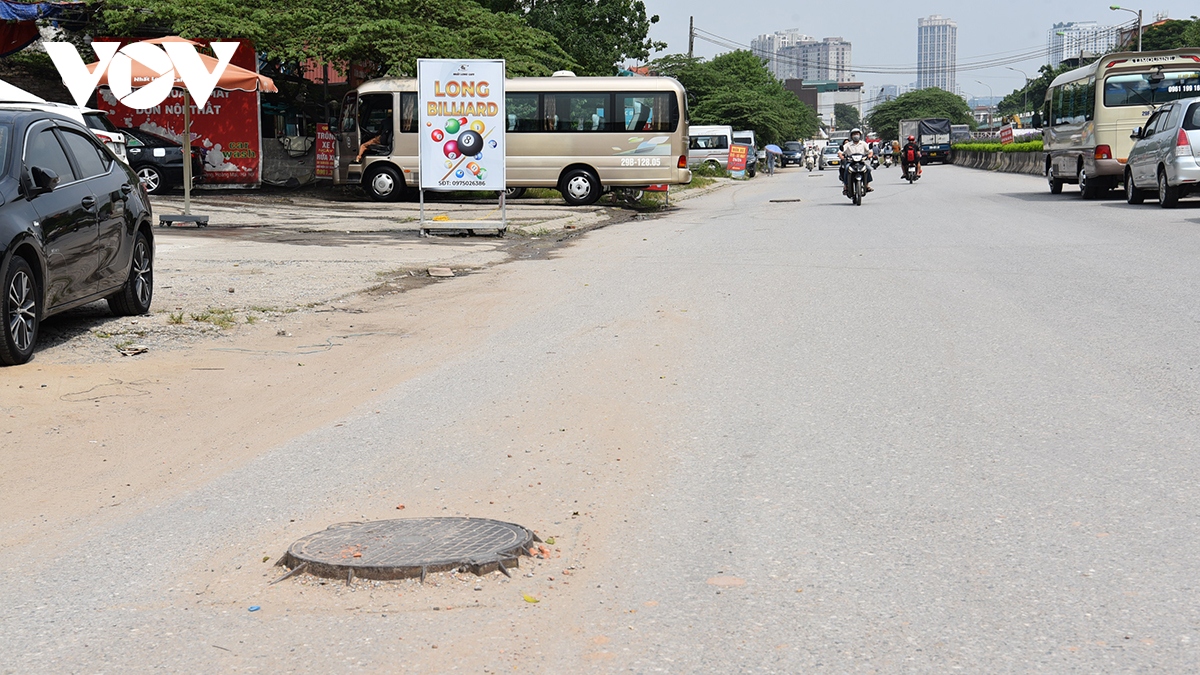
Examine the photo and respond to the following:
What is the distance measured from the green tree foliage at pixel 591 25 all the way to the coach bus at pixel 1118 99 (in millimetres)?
21368

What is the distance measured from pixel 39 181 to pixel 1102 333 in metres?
7.18

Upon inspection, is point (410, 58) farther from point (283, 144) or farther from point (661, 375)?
point (661, 375)

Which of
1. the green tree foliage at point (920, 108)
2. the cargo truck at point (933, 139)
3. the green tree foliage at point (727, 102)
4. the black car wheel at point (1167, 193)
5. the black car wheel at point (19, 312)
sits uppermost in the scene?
the green tree foliage at point (920, 108)

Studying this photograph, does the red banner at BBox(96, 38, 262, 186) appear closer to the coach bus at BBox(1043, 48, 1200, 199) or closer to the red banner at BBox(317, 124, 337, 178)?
the red banner at BBox(317, 124, 337, 178)

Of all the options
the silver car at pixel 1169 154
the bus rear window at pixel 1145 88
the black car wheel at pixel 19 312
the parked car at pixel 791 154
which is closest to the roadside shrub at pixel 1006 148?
the parked car at pixel 791 154

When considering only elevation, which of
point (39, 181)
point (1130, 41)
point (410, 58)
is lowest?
point (39, 181)

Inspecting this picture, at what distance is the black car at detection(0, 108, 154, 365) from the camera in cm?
770

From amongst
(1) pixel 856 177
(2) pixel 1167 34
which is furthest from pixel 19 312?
(2) pixel 1167 34

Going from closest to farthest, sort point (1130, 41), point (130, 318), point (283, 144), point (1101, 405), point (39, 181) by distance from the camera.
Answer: point (1101, 405)
point (39, 181)
point (130, 318)
point (283, 144)
point (1130, 41)

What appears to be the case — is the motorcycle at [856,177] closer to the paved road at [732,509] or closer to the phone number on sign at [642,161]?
the phone number on sign at [642,161]

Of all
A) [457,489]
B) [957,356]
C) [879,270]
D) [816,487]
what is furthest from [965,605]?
[879,270]

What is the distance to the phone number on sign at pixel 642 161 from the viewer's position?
26547mm

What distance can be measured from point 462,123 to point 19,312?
34.0ft

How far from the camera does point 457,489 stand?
5121 millimetres
